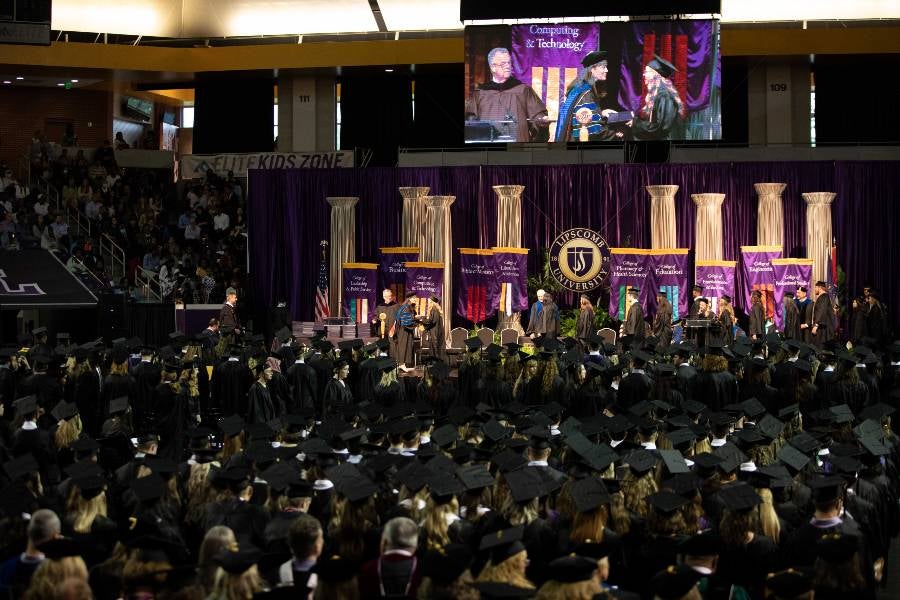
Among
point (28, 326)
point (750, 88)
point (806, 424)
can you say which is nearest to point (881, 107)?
point (750, 88)

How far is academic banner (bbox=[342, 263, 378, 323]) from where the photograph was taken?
72.8 ft

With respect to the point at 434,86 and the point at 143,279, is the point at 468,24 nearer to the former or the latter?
the point at 434,86

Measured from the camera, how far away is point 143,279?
24797 mm

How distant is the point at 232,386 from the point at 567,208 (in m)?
9.57

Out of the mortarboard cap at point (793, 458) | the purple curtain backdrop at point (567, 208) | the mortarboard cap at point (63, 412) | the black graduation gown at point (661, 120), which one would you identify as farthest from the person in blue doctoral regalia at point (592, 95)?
the mortarboard cap at point (793, 458)

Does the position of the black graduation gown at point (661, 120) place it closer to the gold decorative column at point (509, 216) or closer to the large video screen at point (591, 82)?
the large video screen at point (591, 82)

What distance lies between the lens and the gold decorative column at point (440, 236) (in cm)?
2180

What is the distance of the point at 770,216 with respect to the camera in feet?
70.1

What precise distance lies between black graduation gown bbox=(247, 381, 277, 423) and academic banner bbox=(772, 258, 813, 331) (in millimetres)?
10667

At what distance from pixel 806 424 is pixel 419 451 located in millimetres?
5921

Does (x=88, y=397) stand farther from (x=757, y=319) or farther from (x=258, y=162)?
(x=258, y=162)

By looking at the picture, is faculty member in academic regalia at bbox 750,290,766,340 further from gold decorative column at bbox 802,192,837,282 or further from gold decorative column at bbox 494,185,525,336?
gold decorative column at bbox 494,185,525,336

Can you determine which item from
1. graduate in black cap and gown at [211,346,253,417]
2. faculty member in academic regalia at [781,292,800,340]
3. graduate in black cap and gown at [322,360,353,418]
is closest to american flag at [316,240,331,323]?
graduate in black cap and gown at [211,346,253,417]

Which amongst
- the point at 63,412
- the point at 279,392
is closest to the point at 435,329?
the point at 279,392
